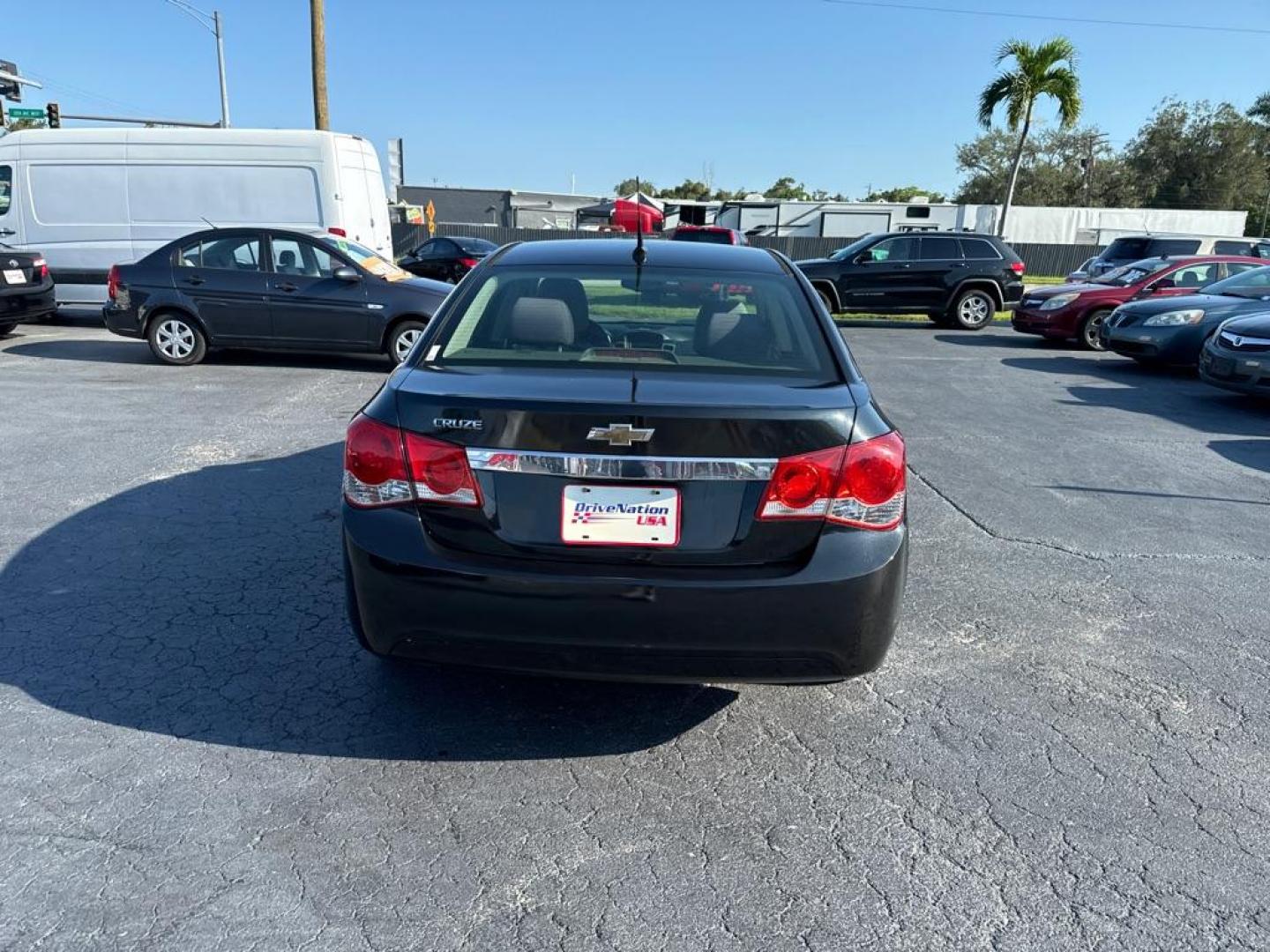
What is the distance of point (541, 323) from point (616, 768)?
5.11ft

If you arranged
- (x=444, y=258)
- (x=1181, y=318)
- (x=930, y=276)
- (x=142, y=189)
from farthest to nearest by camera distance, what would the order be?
(x=444, y=258) → (x=930, y=276) → (x=142, y=189) → (x=1181, y=318)

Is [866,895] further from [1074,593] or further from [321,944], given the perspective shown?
[1074,593]

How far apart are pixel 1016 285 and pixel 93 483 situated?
15412mm

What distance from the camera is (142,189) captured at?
13195 mm

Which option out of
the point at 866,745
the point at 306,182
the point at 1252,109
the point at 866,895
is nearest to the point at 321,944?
the point at 866,895

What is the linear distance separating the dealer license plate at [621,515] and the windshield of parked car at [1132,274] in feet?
46.8

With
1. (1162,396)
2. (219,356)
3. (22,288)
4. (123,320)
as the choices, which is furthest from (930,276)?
(22,288)

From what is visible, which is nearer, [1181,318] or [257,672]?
[257,672]

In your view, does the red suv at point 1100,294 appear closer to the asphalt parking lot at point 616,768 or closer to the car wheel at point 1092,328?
the car wheel at point 1092,328

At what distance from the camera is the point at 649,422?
8.37ft

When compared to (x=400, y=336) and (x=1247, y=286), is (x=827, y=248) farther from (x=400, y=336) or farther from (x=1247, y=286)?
(x=400, y=336)

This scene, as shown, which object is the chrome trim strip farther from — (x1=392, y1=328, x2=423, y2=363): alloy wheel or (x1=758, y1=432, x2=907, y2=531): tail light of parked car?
(x1=392, y1=328, x2=423, y2=363): alloy wheel

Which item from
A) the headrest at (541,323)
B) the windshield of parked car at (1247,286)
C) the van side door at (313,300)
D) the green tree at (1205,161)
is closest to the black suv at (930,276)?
the windshield of parked car at (1247,286)

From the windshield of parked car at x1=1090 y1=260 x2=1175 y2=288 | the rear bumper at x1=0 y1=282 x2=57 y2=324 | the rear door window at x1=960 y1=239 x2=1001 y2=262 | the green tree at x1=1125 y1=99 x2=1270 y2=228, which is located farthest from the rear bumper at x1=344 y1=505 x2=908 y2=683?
the green tree at x1=1125 y1=99 x2=1270 y2=228
